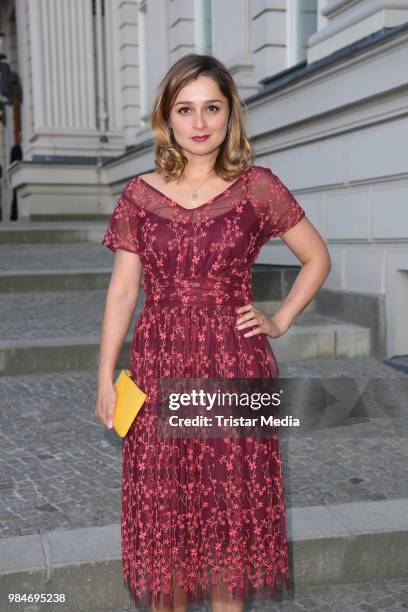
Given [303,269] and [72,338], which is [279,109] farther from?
[303,269]

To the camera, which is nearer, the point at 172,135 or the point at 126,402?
the point at 126,402

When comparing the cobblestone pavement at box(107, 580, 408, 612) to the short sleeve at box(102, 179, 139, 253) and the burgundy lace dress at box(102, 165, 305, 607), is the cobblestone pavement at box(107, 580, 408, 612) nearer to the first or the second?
the burgundy lace dress at box(102, 165, 305, 607)

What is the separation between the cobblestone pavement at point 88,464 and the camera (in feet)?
9.96

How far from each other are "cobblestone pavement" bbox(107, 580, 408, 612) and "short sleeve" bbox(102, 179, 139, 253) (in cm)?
143

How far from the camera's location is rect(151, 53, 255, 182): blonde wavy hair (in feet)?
6.59

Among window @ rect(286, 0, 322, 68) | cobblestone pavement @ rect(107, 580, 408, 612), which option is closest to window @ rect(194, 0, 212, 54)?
window @ rect(286, 0, 322, 68)

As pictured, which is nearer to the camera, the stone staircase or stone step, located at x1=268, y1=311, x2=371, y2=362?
the stone staircase

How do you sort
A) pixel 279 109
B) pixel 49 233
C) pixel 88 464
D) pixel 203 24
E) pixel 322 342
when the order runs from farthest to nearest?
pixel 49 233, pixel 203 24, pixel 279 109, pixel 322 342, pixel 88 464

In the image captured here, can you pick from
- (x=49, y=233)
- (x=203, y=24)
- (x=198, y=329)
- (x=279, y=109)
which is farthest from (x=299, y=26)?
(x=198, y=329)

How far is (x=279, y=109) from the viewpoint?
709 centimetres

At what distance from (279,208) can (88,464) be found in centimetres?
202

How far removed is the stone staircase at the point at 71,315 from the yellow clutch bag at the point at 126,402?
11.0 feet

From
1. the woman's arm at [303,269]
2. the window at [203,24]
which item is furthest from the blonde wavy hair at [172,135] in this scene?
the window at [203,24]

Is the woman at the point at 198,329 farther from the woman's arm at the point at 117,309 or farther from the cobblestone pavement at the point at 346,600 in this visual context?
the cobblestone pavement at the point at 346,600
